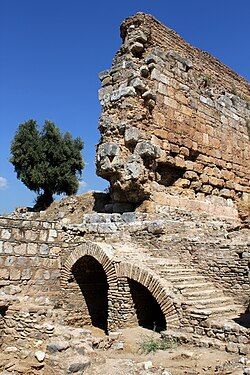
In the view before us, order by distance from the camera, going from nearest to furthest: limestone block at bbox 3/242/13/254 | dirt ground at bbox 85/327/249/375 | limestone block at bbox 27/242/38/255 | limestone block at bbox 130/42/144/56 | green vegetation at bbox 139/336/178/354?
dirt ground at bbox 85/327/249/375 → green vegetation at bbox 139/336/178/354 → limestone block at bbox 3/242/13/254 → limestone block at bbox 27/242/38/255 → limestone block at bbox 130/42/144/56

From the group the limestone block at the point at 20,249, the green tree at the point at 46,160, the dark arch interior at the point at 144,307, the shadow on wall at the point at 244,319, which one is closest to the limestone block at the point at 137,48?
the limestone block at the point at 20,249

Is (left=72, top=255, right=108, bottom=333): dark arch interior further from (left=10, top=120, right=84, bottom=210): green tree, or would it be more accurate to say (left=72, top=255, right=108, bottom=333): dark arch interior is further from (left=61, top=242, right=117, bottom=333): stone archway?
(left=10, top=120, right=84, bottom=210): green tree

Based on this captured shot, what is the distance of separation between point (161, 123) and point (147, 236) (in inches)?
155

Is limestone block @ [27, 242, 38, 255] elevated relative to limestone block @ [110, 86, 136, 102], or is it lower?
lower

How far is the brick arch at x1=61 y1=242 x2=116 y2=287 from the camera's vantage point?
821 centimetres

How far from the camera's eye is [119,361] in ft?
19.0

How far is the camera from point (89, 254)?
8812 mm

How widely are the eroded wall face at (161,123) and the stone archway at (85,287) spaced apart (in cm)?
247

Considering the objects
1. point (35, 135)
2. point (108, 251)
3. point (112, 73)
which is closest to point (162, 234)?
point (108, 251)

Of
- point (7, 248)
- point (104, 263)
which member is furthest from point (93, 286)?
point (7, 248)

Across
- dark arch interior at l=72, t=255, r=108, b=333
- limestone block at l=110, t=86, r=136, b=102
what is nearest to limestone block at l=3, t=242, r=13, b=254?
dark arch interior at l=72, t=255, r=108, b=333

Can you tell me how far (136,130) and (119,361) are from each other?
21.8 ft

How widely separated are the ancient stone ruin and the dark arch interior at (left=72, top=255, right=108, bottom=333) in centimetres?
3

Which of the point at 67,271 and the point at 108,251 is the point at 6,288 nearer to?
the point at 67,271
